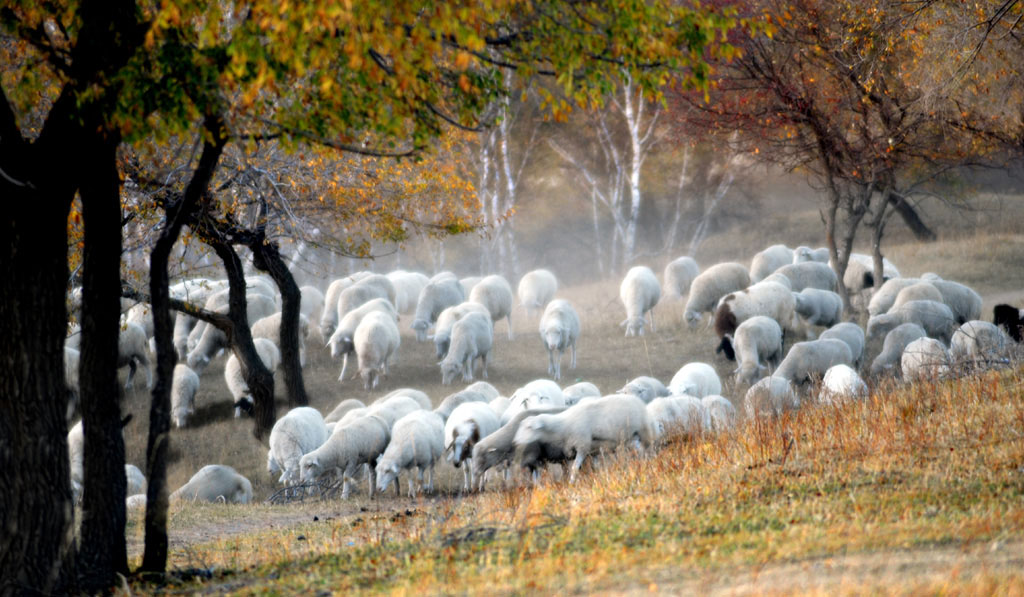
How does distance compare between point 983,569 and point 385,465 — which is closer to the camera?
point 983,569

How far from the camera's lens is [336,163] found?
1431 centimetres

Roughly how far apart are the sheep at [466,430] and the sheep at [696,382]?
3.36 m

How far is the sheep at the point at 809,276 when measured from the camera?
2448 cm

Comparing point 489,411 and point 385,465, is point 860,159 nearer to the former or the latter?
point 489,411

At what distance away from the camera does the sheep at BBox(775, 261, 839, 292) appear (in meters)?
24.5

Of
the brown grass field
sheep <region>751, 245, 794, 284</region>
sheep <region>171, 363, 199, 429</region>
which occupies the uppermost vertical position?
sheep <region>751, 245, 794, 284</region>

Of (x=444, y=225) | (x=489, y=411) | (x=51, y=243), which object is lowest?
(x=489, y=411)

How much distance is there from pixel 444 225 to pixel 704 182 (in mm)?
29060

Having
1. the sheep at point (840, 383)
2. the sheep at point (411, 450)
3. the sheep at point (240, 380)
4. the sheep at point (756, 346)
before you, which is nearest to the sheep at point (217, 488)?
the sheep at point (411, 450)

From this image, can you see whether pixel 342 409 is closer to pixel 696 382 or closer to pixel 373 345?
pixel 373 345

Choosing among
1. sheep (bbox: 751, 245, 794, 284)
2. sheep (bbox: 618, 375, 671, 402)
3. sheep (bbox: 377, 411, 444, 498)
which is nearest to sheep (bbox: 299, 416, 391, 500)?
sheep (bbox: 377, 411, 444, 498)

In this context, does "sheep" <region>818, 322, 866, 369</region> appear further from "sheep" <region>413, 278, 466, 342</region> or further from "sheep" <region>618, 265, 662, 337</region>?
"sheep" <region>413, 278, 466, 342</region>

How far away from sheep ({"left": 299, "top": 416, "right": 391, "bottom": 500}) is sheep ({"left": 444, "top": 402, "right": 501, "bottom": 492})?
96 centimetres

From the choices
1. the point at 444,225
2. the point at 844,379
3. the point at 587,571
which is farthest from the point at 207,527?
the point at 844,379
